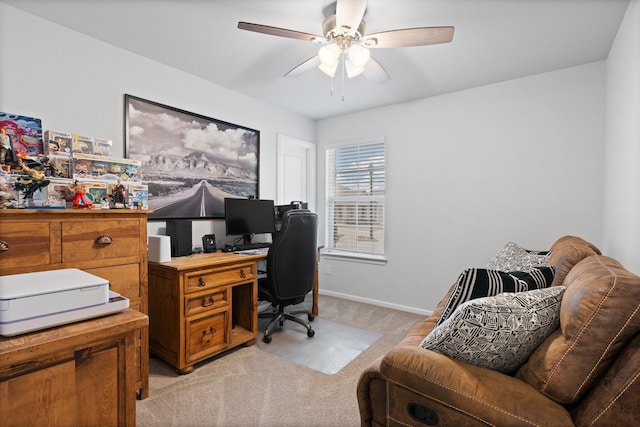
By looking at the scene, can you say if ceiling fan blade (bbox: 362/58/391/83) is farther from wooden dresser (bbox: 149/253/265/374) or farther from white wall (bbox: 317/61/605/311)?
wooden dresser (bbox: 149/253/265/374)

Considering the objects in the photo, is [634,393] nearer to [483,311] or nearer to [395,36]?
[483,311]

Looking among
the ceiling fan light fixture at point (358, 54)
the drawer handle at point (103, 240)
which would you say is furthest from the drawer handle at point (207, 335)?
the ceiling fan light fixture at point (358, 54)

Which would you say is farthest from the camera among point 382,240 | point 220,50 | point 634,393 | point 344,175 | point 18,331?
point 344,175

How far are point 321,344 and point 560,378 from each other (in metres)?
1.99

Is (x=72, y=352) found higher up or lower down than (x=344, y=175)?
lower down

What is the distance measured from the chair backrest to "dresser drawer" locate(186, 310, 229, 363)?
0.49 meters

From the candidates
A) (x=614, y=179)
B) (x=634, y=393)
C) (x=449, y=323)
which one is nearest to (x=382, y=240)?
(x=614, y=179)

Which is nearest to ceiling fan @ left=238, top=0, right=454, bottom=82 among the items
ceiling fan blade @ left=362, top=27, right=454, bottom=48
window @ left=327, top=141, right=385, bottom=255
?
ceiling fan blade @ left=362, top=27, right=454, bottom=48

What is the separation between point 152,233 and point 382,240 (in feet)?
8.35

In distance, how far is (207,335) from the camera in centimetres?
233

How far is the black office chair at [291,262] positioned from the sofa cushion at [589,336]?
6.17 ft

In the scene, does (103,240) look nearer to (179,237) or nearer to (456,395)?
(179,237)

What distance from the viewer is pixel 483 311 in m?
1.08

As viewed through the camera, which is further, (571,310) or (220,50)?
(220,50)
